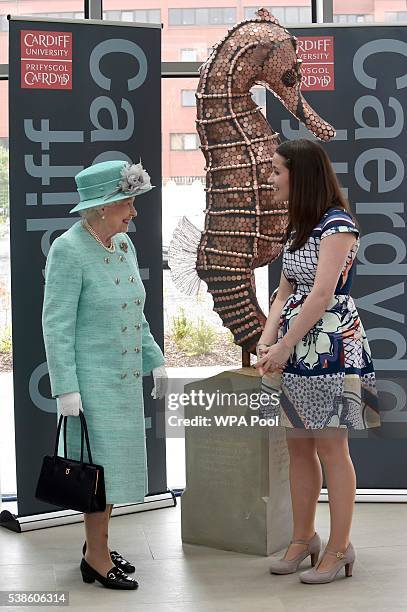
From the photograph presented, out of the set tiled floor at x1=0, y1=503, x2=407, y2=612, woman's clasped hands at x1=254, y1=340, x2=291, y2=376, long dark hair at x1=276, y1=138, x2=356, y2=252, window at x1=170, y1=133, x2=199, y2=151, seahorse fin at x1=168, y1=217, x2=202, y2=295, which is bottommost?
tiled floor at x1=0, y1=503, x2=407, y2=612

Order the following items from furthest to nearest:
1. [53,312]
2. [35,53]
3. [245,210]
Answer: [35,53]
[245,210]
[53,312]

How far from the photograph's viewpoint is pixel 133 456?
374 centimetres

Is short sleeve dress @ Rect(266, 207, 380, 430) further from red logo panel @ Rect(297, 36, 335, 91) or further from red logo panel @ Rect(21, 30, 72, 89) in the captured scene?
red logo panel @ Rect(21, 30, 72, 89)

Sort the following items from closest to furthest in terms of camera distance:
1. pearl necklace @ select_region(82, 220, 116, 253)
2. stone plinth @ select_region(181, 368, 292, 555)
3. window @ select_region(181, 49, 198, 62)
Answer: pearl necklace @ select_region(82, 220, 116, 253), stone plinth @ select_region(181, 368, 292, 555), window @ select_region(181, 49, 198, 62)

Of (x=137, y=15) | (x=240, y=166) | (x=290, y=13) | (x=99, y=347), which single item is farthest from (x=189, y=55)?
(x=99, y=347)

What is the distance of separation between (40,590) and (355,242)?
1.66 metres

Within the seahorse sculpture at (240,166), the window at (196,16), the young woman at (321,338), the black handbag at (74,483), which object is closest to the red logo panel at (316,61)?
the seahorse sculpture at (240,166)

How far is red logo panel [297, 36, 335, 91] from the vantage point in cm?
482

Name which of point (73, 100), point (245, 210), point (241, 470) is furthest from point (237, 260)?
point (73, 100)

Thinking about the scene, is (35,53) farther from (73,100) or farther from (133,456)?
(133,456)

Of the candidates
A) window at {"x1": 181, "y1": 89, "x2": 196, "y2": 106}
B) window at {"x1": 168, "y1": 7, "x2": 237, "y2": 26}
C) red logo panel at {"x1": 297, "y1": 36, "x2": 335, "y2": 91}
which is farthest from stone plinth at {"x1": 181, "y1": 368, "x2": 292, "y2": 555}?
window at {"x1": 168, "y1": 7, "x2": 237, "y2": 26}

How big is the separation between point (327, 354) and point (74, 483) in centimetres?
97

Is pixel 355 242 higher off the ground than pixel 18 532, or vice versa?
pixel 355 242


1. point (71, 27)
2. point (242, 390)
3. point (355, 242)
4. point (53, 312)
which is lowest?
point (242, 390)
